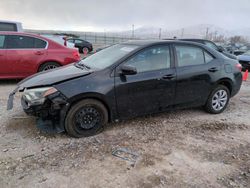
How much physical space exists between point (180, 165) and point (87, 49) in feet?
63.9

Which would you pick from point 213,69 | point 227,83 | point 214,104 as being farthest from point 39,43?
point 227,83

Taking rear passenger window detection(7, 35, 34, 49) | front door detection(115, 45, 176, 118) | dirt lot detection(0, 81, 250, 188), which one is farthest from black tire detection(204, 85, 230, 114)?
rear passenger window detection(7, 35, 34, 49)

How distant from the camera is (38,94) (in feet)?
11.0

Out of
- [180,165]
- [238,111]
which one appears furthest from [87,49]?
[180,165]

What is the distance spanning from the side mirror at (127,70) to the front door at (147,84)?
72 millimetres

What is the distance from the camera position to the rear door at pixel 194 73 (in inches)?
164

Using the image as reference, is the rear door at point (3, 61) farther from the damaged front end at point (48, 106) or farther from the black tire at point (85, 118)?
the black tire at point (85, 118)

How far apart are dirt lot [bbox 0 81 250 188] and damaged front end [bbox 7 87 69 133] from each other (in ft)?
0.64

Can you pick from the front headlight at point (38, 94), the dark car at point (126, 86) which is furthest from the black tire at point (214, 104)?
the front headlight at point (38, 94)

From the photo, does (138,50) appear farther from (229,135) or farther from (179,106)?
(229,135)

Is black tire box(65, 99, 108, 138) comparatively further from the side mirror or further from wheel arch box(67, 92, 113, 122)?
the side mirror

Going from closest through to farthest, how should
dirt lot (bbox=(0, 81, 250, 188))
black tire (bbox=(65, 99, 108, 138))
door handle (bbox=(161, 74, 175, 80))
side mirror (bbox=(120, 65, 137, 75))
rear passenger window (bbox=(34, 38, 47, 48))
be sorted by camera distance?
dirt lot (bbox=(0, 81, 250, 188)), black tire (bbox=(65, 99, 108, 138)), side mirror (bbox=(120, 65, 137, 75)), door handle (bbox=(161, 74, 175, 80)), rear passenger window (bbox=(34, 38, 47, 48))

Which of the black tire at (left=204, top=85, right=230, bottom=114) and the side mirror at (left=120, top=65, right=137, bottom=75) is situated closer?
the side mirror at (left=120, top=65, right=137, bottom=75)

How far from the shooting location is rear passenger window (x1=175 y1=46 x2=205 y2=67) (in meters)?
4.18
